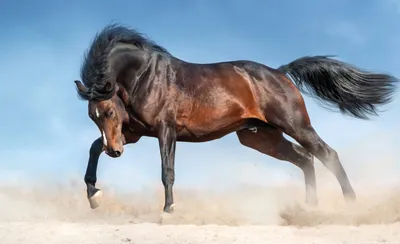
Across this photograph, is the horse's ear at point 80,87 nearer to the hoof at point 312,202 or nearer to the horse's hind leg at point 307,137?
the horse's hind leg at point 307,137

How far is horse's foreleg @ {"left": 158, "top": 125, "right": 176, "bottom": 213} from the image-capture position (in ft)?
29.2

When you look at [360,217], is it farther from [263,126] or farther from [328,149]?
[263,126]

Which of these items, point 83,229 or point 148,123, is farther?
point 148,123

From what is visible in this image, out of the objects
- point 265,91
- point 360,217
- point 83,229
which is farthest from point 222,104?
point 83,229

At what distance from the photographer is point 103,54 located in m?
9.62

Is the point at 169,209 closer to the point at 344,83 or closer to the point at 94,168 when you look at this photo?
the point at 94,168

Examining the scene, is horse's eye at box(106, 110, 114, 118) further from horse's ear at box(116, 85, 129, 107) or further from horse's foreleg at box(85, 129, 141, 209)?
horse's foreleg at box(85, 129, 141, 209)

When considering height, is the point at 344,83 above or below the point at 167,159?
above

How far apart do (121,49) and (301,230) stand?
155 inches

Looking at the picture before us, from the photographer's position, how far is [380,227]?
7.87m

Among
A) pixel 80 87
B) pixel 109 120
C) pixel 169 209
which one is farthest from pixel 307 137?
pixel 80 87

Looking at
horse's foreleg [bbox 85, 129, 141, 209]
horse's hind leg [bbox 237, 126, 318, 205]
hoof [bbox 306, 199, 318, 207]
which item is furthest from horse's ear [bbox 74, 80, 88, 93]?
hoof [bbox 306, 199, 318, 207]

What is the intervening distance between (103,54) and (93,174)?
172 centimetres

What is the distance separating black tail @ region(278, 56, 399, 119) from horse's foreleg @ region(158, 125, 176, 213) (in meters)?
2.71
